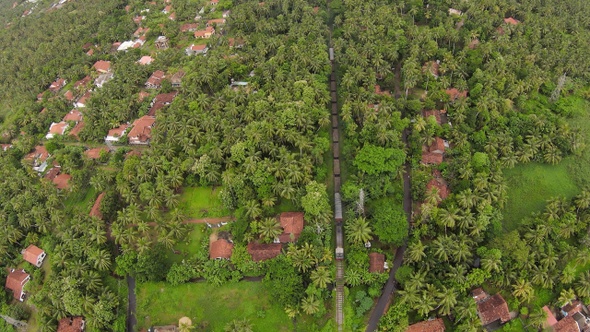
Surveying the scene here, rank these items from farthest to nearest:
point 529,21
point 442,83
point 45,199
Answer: point 529,21 < point 442,83 < point 45,199

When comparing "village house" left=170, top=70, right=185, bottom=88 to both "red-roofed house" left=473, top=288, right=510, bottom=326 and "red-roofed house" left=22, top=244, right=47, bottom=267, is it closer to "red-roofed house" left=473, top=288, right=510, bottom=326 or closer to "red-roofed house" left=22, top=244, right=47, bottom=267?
"red-roofed house" left=22, top=244, right=47, bottom=267

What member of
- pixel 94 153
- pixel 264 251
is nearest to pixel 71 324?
pixel 264 251

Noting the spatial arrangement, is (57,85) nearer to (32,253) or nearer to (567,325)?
(32,253)

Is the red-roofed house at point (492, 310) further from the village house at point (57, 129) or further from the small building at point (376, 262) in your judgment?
the village house at point (57, 129)

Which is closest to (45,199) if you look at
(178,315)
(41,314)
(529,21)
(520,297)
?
(41,314)

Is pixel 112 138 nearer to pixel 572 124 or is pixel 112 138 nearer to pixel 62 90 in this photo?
pixel 62 90

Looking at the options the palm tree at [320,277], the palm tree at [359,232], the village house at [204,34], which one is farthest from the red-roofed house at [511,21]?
the palm tree at [320,277]
